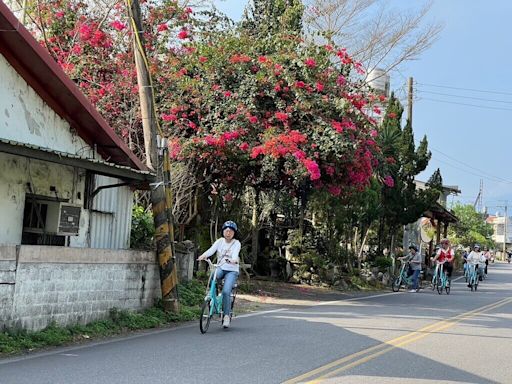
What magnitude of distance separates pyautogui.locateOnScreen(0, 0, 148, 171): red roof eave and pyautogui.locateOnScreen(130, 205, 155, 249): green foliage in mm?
2280

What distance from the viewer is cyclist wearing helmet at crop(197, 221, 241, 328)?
1139 cm

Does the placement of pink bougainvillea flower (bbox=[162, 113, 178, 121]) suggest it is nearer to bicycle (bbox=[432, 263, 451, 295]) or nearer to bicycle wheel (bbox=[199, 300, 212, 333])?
bicycle wheel (bbox=[199, 300, 212, 333])

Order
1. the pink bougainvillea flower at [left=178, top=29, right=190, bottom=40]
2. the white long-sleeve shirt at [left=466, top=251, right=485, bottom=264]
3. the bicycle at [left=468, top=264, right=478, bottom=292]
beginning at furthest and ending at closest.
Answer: the white long-sleeve shirt at [left=466, top=251, right=485, bottom=264] < the bicycle at [left=468, top=264, right=478, bottom=292] < the pink bougainvillea flower at [left=178, top=29, right=190, bottom=40]

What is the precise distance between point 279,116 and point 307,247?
30.7 feet

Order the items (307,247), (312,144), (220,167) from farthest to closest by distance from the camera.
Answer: (307,247)
(220,167)
(312,144)

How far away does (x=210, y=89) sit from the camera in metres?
18.1

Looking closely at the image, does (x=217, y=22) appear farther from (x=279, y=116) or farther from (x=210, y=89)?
(x=279, y=116)

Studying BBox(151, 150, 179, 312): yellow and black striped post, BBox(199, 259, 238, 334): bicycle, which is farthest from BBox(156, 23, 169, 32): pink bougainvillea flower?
BBox(199, 259, 238, 334): bicycle

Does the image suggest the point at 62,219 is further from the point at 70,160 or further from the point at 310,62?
the point at 310,62

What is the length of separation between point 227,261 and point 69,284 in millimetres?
2669

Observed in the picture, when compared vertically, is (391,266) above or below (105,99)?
below

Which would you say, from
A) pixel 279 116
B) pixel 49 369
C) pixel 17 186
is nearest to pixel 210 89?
pixel 279 116

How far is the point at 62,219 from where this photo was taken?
40.7 ft

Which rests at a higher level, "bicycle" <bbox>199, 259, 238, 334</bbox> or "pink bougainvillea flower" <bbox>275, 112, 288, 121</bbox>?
"pink bougainvillea flower" <bbox>275, 112, 288, 121</bbox>
